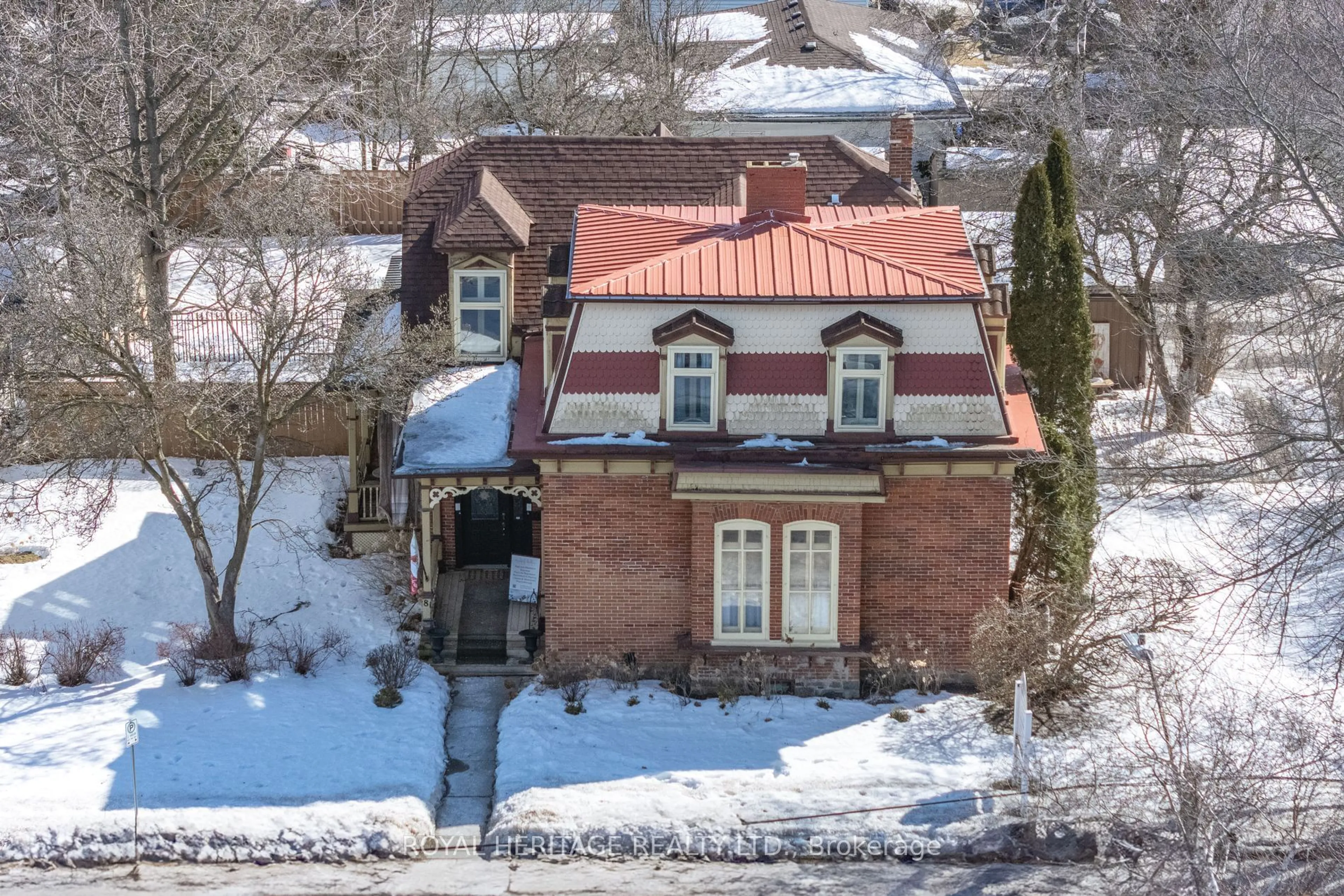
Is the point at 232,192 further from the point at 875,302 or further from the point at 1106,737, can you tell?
the point at 1106,737

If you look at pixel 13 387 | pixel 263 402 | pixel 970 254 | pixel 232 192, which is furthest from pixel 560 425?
pixel 232 192

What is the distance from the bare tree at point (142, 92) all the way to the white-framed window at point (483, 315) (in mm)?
4688

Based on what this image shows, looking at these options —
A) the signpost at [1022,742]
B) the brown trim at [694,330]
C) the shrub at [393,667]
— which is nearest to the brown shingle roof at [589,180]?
the brown trim at [694,330]

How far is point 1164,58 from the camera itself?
3070 centimetres

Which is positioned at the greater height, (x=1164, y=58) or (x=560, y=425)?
(x=1164, y=58)

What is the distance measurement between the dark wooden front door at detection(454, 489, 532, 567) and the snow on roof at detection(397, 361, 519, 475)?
1.51 metres

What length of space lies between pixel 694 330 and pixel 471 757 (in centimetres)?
615

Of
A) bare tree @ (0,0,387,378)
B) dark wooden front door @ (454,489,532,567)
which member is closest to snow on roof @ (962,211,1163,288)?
dark wooden front door @ (454,489,532,567)

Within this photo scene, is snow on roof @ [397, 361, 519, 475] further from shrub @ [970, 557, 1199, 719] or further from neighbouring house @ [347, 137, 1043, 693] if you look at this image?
shrub @ [970, 557, 1199, 719]

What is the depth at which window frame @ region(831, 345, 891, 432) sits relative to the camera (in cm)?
1962

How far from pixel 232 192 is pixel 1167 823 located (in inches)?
844

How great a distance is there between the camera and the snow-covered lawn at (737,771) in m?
17.0

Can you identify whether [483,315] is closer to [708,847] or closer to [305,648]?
[305,648]

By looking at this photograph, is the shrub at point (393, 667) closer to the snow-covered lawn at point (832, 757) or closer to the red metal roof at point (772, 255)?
the snow-covered lawn at point (832, 757)
